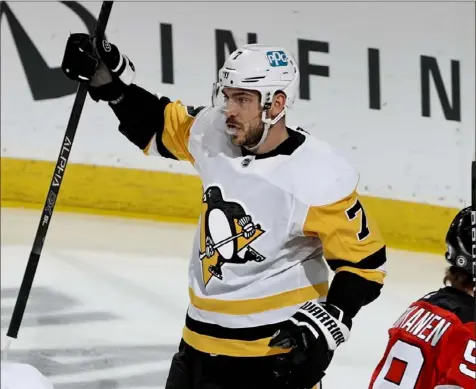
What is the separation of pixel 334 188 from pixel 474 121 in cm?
259

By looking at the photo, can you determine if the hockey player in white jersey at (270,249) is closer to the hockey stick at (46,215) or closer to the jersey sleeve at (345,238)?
the jersey sleeve at (345,238)

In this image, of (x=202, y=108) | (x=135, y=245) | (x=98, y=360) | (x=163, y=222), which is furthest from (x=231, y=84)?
(x=163, y=222)

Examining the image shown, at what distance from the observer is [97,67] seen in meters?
2.25

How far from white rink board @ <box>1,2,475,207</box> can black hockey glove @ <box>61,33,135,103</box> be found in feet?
7.81

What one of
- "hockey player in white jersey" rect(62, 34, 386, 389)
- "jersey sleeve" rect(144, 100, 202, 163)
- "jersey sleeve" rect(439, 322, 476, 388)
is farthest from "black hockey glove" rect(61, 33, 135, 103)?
"jersey sleeve" rect(439, 322, 476, 388)

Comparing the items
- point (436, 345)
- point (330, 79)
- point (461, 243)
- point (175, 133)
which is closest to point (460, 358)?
point (436, 345)

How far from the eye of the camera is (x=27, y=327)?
11.4 feet

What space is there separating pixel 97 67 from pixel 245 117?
411 mm

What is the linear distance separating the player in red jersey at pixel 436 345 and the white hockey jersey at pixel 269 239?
20 cm

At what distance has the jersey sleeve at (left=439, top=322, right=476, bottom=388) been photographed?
163cm

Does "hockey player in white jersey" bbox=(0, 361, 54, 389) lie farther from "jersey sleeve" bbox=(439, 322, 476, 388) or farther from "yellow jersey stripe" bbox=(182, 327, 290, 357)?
"jersey sleeve" bbox=(439, 322, 476, 388)

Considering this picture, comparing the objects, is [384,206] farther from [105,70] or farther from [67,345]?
[105,70]

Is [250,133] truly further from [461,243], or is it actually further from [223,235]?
[461,243]

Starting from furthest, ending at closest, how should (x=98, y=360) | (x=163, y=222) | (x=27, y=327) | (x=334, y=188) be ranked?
(x=163, y=222) < (x=27, y=327) < (x=98, y=360) < (x=334, y=188)
